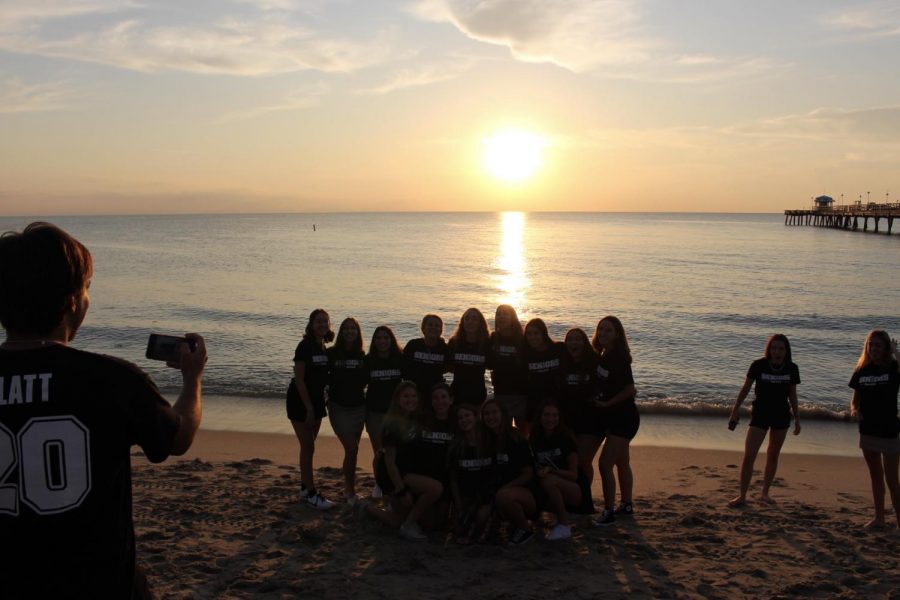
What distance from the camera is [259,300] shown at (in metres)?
29.0

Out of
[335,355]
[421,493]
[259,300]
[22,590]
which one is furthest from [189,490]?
[259,300]

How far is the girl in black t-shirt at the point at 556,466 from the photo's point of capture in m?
6.34

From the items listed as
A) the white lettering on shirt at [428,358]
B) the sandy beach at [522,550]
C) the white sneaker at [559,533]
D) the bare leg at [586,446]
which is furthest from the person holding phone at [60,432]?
the bare leg at [586,446]

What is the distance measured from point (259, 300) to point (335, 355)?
2287 cm

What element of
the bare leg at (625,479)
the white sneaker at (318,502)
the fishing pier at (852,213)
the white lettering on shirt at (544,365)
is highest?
the fishing pier at (852,213)

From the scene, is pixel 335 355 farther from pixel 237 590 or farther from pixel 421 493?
pixel 237 590

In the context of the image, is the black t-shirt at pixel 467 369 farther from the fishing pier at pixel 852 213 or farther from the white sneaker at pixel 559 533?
the fishing pier at pixel 852 213

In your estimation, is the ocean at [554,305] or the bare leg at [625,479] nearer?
the bare leg at [625,479]

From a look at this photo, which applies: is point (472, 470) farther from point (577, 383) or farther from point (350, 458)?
point (350, 458)

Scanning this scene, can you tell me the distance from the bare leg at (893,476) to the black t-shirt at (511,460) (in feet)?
11.4

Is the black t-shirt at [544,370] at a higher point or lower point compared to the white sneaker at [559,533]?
higher

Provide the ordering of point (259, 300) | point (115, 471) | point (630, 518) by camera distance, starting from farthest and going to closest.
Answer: point (259, 300)
point (630, 518)
point (115, 471)

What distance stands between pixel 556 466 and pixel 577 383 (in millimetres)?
940

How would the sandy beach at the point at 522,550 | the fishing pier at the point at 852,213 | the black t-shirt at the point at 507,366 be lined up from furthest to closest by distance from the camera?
the fishing pier at the point at 852,213
the black t-shirt at the point at 507,366
the sandy beach at the point at 522,550
